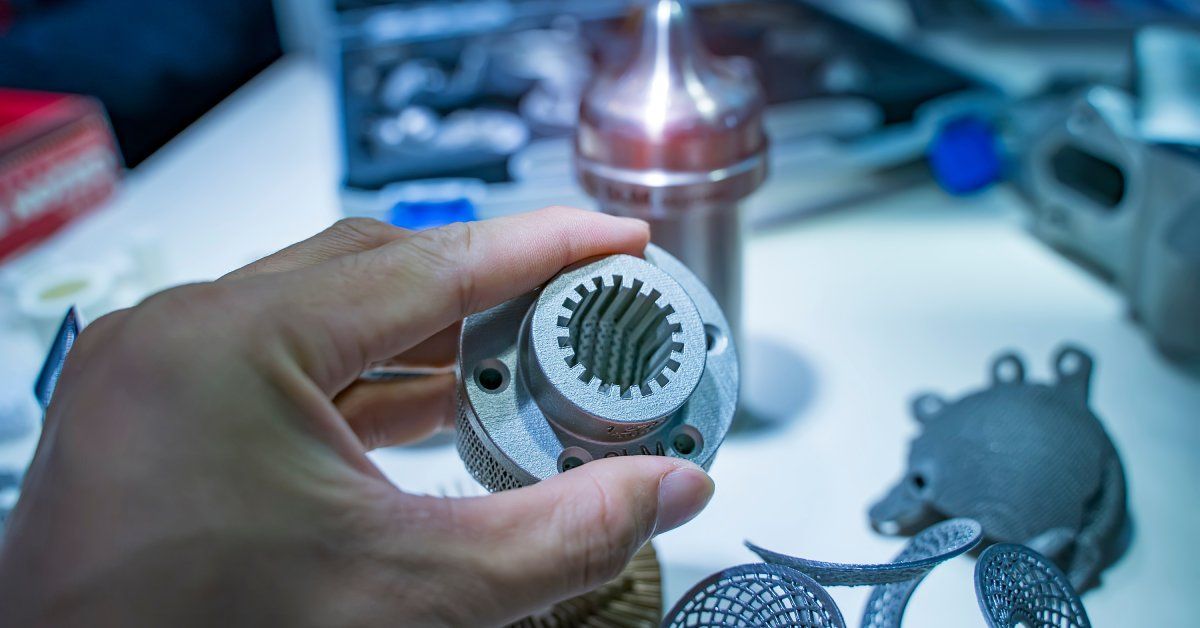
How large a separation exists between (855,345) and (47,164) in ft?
2.43

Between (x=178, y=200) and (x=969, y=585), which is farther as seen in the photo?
(x=178, y=200)

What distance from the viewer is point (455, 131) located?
0.85 metres

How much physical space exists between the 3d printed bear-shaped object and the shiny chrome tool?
17 centimetres

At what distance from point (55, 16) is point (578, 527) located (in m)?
0.99

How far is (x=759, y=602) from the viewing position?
341 millimetres

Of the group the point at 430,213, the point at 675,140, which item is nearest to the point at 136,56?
the point at 430,213

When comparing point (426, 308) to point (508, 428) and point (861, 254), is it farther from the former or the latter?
point (861, 254)

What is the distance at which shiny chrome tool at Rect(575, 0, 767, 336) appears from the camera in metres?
0.45

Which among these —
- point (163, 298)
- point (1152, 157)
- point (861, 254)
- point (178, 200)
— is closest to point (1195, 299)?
point (1152, 157)

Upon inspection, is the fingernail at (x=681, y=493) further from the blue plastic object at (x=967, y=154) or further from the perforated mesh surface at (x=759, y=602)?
the blue plastic object at (x=967, y=154)

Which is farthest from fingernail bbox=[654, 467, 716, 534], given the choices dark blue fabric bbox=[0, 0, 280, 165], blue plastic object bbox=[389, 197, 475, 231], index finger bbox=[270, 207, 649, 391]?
dark blue fabric bbox=[0, 0, 280, 165]

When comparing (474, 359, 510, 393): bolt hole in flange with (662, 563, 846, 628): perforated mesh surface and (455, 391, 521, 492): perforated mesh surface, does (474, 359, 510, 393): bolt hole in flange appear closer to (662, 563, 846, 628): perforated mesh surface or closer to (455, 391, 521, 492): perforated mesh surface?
(455, 391, 521, 492): perforated mesh surface

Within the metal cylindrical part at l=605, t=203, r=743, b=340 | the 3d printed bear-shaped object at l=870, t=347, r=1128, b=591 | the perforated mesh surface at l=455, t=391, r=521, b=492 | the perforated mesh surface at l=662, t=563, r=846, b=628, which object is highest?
the metal cylindrical part at l=605, t=203, r=743, b=340

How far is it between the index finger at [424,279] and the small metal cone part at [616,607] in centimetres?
16
